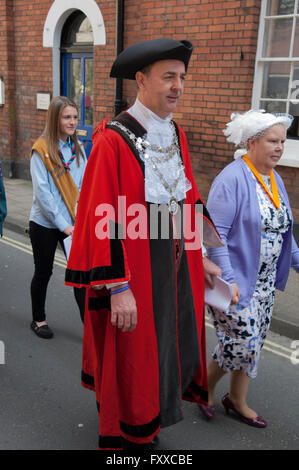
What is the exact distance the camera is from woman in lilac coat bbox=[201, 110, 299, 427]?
8.86 feet

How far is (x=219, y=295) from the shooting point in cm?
267

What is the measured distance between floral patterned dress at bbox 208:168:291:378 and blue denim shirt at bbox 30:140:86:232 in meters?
1.54

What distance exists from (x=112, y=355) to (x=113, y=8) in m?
7.51

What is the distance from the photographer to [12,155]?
438 inches

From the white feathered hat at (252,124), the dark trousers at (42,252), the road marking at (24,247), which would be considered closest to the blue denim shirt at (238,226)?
the white feathered hat at (252,124)

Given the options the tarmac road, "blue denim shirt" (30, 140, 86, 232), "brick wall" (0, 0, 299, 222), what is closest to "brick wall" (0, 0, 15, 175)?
"brick wall" (0, 0, 299, 222)

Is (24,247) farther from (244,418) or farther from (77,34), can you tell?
(77,34)

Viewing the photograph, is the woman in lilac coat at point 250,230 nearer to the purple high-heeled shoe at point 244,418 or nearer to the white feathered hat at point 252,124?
the white feathered hat at point 252,124

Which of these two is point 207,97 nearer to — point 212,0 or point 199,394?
point 212,0

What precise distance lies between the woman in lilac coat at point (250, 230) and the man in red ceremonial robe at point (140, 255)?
0.86 feet

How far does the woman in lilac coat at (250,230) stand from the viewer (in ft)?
8.86

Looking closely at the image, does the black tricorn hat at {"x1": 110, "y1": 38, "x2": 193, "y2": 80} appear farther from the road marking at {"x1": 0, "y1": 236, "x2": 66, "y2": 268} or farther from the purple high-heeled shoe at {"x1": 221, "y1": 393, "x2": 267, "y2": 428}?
the road marking at {"x1": 0, "y1": 236, "x2": 66, "y2": 268}
